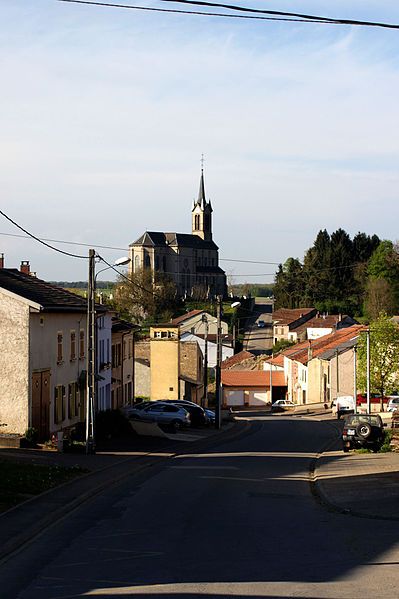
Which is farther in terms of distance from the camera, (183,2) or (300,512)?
(300,512)

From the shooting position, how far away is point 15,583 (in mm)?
12406

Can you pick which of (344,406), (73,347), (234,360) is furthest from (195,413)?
(234,360)

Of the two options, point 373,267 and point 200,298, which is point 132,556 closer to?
point 373,267

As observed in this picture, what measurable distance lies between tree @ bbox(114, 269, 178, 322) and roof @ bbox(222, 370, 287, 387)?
20876 mm

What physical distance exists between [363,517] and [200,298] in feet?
575

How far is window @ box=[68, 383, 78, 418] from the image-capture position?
39.8 metres

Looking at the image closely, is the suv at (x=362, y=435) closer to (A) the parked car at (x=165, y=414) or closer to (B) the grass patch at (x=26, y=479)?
(B) the grass patch at (x=26, y=479)

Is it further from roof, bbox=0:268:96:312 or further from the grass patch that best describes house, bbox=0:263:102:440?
the grass patch

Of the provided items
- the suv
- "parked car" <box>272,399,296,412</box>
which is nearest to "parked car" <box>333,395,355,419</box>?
"parked car" <box>272,399,296,412</box>

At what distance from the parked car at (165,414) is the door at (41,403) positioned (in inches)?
595

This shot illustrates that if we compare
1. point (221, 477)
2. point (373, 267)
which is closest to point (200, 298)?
point (373, 267)

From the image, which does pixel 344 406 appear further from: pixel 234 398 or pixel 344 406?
pixel 234 398

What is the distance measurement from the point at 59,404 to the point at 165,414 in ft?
48.0

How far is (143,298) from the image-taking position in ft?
448
